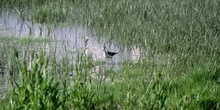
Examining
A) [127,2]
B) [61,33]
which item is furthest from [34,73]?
[127,2]

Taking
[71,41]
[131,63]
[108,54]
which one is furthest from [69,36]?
[131,63]

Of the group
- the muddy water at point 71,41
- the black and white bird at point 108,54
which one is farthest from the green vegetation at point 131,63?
Result: the black and white bird at point 108,54

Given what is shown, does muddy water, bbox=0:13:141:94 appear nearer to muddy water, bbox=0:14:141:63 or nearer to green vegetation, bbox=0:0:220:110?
muddy water, bbox=0:14:141:63

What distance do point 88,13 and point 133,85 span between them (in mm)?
5103

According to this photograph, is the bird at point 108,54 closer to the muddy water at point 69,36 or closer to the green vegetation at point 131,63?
the muddy water at point 69,36

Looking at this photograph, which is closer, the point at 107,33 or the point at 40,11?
the point at 107,33

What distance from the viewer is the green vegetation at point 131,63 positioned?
4246 mm

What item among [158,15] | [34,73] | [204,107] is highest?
[158,15]

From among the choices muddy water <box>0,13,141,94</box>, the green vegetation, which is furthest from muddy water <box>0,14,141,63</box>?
the green vegetation

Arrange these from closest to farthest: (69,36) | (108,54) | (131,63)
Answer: (131,63) → (108,54) → (69,36)

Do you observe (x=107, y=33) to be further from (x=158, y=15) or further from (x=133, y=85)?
(x=133, y=85)

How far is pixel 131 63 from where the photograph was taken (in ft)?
27.2

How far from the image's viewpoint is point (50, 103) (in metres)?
4.09

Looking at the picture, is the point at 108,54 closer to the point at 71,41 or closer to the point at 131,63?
the point at 131,63
